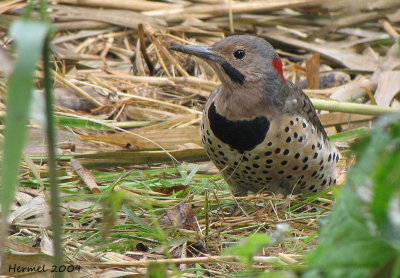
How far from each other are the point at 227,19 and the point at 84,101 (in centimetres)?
190

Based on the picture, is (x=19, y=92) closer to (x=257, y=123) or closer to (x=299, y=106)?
(x=257, y=123)

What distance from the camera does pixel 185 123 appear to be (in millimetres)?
4688

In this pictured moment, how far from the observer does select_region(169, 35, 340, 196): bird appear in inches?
131

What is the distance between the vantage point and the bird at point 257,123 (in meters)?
3.32

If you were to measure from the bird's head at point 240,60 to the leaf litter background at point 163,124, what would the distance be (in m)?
0.64

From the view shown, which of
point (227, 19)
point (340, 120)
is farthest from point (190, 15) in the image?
point (340, 120)

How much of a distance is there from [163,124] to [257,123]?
1320 millimetres

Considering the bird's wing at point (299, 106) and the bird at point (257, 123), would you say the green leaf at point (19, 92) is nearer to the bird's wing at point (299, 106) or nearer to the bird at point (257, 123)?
the bird at point (257, 123)

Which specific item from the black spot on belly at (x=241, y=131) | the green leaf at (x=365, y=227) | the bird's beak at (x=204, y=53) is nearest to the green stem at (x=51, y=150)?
the green leaf at (x=365, y=227)

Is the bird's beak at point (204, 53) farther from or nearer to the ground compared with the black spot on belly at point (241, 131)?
farther from the ground

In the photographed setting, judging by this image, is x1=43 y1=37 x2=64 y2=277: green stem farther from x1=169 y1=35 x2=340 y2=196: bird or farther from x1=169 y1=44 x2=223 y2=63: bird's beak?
x1=169 y1=44 x2=223 y2=63: bird's beak

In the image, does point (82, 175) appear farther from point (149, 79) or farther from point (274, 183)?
point (149, 79)

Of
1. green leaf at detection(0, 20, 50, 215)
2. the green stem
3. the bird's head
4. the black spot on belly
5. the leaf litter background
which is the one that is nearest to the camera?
green leaf at detection(0, 20, 50, 215)

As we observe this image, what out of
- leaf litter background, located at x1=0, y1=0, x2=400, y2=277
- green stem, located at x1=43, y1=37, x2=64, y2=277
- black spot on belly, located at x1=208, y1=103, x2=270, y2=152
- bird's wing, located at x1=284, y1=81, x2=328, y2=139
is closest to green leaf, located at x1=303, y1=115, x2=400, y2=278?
leaf litter background, located at x1=0, y1=0, x2=400, y2=277
